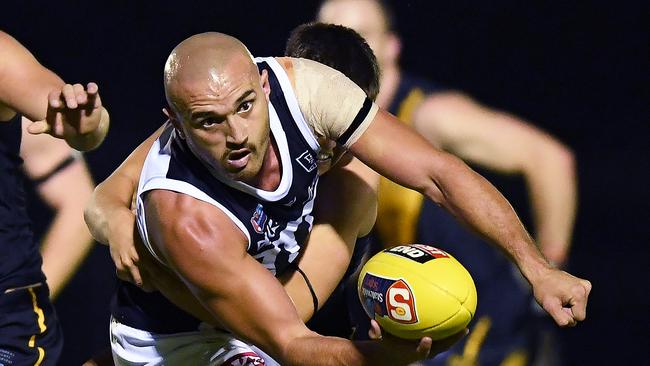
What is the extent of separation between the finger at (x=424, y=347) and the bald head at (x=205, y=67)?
0.77 metres

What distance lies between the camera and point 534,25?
4262 millimetres

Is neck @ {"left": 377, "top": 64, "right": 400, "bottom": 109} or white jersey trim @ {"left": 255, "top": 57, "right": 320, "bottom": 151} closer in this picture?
white jersey trim @ {"left": 255, "top": 57, "right": 320, "bottom": 151}

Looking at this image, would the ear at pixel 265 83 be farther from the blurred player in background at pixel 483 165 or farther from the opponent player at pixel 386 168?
the blurred player in background at pixel 483 165

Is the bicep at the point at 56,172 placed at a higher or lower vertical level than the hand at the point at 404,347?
lower

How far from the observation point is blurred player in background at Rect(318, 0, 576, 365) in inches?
169

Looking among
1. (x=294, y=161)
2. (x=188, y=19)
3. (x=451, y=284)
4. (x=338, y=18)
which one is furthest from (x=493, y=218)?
(x=188, y=19)

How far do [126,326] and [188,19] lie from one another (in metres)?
1.41

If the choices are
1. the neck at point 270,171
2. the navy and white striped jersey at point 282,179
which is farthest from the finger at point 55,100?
the neck at point 270,171

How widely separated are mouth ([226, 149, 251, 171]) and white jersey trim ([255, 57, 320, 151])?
0.21 m

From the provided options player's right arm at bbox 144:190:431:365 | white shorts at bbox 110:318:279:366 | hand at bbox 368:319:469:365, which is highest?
hand at bbox 368:319:469:365

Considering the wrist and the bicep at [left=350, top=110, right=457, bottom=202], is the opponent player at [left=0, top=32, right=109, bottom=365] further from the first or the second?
the wrist

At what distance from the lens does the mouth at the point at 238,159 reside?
119 inches

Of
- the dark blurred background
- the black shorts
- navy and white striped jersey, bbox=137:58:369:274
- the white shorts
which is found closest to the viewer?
navy and white striped jersey, bbox=137:58:369:274

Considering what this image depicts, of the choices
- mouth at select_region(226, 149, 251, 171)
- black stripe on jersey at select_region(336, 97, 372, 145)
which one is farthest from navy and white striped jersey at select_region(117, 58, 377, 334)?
mouth at select_region(226, 149, 251, 171)
